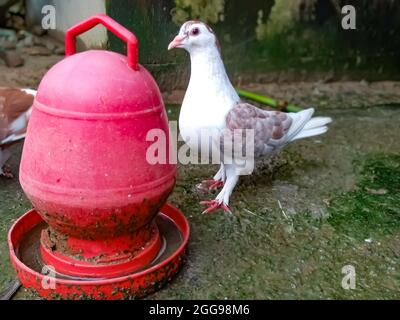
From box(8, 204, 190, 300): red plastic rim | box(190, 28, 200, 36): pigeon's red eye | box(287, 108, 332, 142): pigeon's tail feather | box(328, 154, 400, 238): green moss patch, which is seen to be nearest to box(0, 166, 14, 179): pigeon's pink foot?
box(8, 204, 190, 300): red plastic rim

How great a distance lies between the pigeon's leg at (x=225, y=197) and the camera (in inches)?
127

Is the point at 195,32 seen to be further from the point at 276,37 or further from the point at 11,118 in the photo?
A: the point at 276,37

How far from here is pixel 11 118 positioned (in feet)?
11.3

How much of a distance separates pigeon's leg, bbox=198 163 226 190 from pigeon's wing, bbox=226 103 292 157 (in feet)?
1.02

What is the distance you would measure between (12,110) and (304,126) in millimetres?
1959

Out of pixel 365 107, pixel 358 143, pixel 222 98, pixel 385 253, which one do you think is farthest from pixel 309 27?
pixel 385 253

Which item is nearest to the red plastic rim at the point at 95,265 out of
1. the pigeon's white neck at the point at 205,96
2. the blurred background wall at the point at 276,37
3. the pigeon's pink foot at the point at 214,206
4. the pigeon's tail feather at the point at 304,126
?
the pigeon's pink foot at the point at 214,206

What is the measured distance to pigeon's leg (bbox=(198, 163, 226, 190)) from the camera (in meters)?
3.50

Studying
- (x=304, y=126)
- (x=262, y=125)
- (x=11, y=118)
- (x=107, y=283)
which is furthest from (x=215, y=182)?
(x=107, y=283)

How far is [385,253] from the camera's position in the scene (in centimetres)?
278

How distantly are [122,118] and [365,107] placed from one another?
345cm

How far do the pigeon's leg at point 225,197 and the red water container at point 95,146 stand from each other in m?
0.97

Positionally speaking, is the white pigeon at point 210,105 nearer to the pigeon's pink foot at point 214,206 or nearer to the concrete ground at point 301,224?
the pigeon's pink foot at point 214,206

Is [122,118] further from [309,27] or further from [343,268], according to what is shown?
[309,27]
